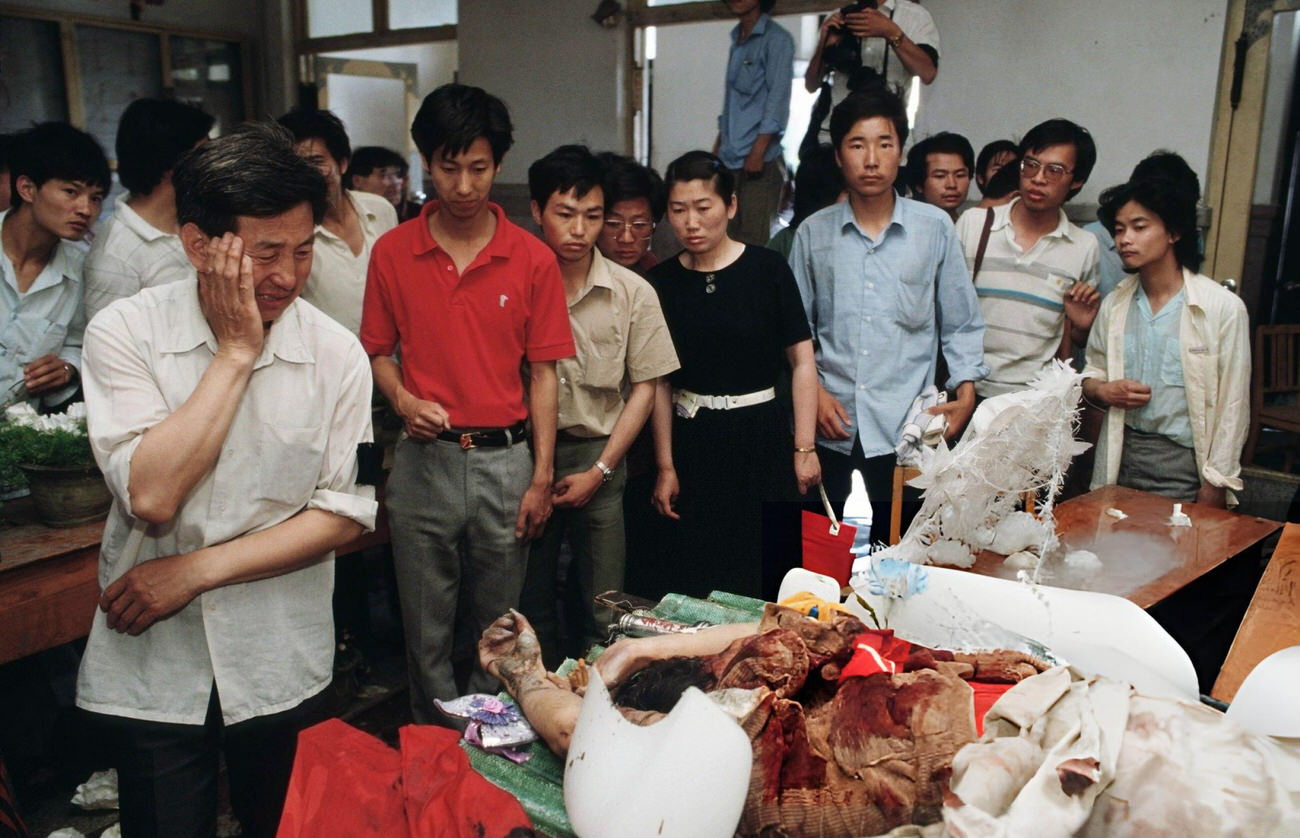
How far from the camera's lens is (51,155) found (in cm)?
313

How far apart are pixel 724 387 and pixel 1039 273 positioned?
4.49 ft

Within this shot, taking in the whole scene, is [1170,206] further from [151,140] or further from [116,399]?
[151,140]

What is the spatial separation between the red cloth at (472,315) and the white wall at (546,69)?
4.13 m

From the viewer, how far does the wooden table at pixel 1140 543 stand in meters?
2.63

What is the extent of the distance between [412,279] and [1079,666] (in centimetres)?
200

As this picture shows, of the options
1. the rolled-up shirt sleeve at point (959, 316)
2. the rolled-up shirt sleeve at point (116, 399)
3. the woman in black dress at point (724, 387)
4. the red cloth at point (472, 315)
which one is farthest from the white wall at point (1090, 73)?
the rolled-up shirt sleeve at point (116, 399)

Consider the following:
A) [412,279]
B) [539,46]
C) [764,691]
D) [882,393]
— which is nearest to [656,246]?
[539,46]

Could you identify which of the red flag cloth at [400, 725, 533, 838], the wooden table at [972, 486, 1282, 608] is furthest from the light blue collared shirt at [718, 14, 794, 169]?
the red flag cloth at [400, 725, 533, 838]

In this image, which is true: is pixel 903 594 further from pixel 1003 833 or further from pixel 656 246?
pixel 656 246

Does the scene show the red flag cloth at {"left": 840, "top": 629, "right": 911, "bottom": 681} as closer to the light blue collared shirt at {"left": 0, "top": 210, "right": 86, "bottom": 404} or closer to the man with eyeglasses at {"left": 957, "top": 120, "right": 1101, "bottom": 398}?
the man with eyeglasses at {"left": 957, "top": 120, "right": 1101, "bottom": 398}

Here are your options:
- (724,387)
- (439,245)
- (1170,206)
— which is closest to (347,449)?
(439,245)

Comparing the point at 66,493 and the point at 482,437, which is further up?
the point at 482,437

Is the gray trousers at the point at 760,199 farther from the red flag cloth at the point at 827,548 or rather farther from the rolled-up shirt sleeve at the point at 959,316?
the red flag cloth at the point at 827,548

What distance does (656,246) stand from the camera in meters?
6.03
